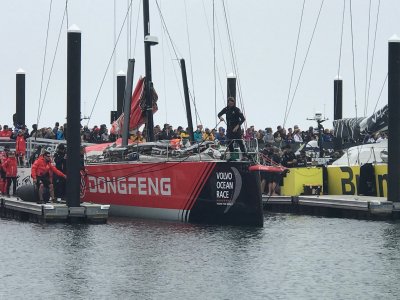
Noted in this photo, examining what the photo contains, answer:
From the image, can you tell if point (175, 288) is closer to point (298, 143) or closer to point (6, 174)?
point (6, 174)

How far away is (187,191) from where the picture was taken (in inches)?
1366

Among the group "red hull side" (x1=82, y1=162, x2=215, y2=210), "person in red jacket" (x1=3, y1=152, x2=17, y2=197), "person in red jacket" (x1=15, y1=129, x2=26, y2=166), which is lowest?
"red hull side" (x1=82, y1=162, x2=215, y2=210)

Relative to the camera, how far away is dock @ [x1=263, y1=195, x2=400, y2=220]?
36.7 m

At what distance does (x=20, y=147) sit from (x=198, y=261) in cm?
1560

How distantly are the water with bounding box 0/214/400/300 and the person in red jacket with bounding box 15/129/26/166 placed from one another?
18.8 ft

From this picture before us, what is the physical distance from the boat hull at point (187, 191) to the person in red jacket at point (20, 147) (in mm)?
5311

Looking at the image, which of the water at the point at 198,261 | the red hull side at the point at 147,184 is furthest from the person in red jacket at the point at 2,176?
the water at the point at 198,261

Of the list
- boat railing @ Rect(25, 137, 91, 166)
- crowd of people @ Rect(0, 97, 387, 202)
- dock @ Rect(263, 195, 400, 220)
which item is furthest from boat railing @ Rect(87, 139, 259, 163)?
boat railing @ Rect(25, 137, 91, 166)

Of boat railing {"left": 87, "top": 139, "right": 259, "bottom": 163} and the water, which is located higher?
boat railing {"left": 87, "top": 139, "right": 259, "bottom": 163}

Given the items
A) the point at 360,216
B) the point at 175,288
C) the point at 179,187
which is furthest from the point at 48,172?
the point at 175,288

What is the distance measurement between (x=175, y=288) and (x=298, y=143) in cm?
2355

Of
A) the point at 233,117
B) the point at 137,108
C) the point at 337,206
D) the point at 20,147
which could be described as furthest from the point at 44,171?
the point at 337,206

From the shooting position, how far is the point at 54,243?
30.9m

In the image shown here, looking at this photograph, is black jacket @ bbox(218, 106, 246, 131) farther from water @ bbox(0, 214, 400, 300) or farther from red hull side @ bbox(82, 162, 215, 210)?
water @ bbox(0, 214, 400, 300)
